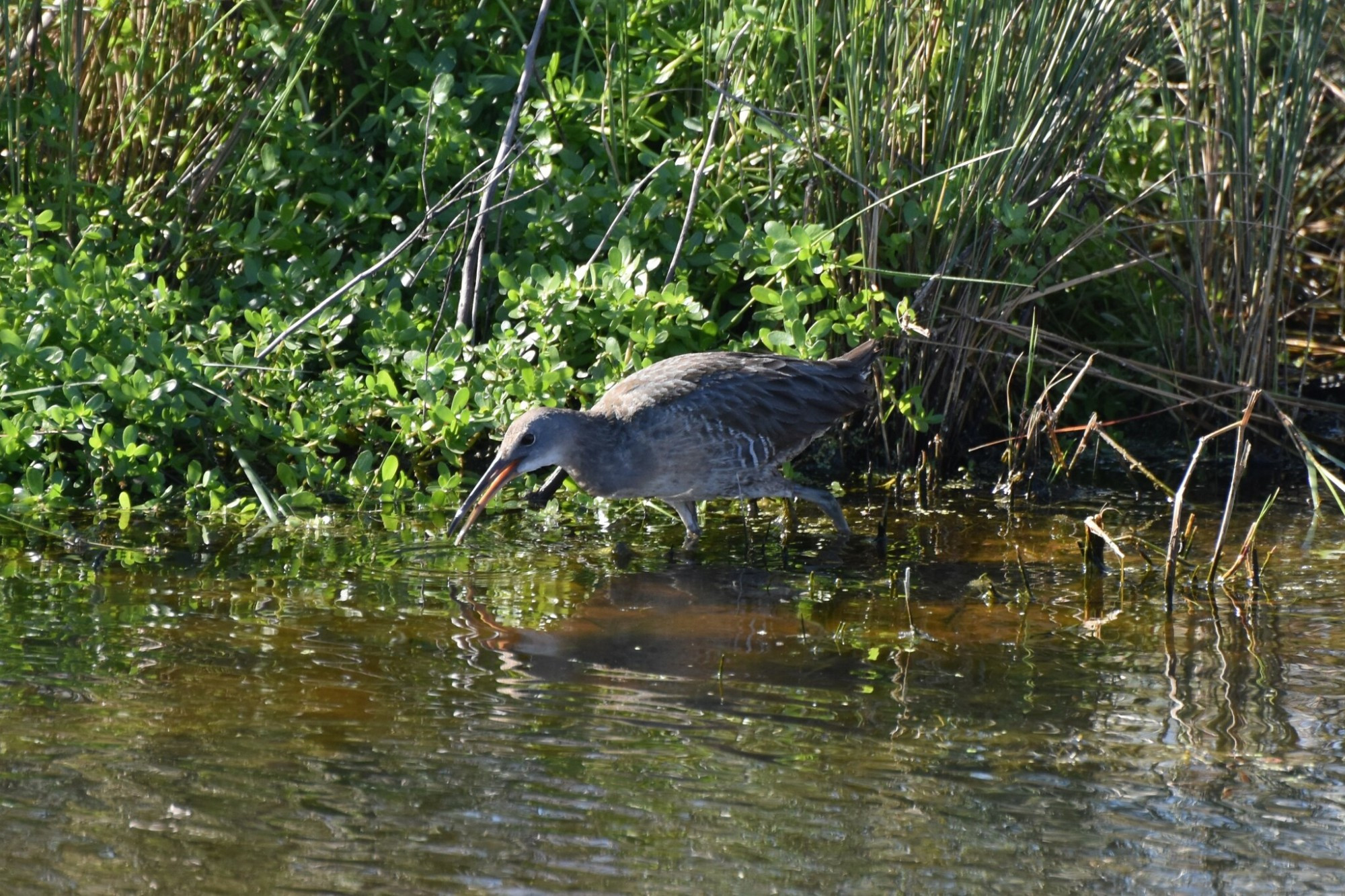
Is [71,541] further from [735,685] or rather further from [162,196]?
[735,685]

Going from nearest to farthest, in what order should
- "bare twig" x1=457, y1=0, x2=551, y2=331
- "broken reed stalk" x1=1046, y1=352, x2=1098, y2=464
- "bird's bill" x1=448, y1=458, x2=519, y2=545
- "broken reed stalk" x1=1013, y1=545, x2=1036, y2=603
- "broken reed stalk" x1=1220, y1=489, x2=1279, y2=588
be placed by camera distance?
1. "broken reed stalk" x1=1220, y1=489, x2=1279, y2=588
2. "broken reed stalk" x1=1013, y1=545, x2=1036, y2=603
3. "bird's bill" x1=448, y1=458, x2=519, y2=545
4. "broken reed stalk" x1=1046, y1=352, x2=1098, y2=464
5. "bare twig" x1=457, y1=0, x2=551, y2=331

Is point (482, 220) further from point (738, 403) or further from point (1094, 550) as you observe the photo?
point (1094, 550)

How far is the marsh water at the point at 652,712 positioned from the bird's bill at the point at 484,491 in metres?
0.10

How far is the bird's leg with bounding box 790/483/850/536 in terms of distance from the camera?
561 cm

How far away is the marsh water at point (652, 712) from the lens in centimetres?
309

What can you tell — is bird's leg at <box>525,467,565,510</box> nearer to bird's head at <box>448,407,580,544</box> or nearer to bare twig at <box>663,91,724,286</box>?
bird's head at <box>448,407,580,544</box>

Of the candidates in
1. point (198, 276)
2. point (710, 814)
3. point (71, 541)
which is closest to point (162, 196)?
point (198, 276)

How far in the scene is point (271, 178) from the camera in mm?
6430

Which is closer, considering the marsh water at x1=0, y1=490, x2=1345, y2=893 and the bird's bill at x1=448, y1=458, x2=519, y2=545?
the marsh water at x1=0, y1=490, x2=1345, y2=893

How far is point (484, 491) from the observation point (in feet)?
17.3

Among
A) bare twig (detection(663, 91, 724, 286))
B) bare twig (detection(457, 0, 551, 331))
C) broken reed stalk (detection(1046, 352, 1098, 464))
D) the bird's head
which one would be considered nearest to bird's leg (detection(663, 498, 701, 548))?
the bird's head

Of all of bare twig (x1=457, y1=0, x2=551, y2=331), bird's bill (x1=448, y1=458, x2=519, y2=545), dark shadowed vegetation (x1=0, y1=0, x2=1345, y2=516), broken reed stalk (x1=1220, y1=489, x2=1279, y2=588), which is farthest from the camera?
bare twig (x1=457, y1=0, x2=551, y2=331)

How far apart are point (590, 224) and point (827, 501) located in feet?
5.30

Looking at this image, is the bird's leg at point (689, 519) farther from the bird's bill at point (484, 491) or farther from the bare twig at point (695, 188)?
the bare twig at point (695, 188)
